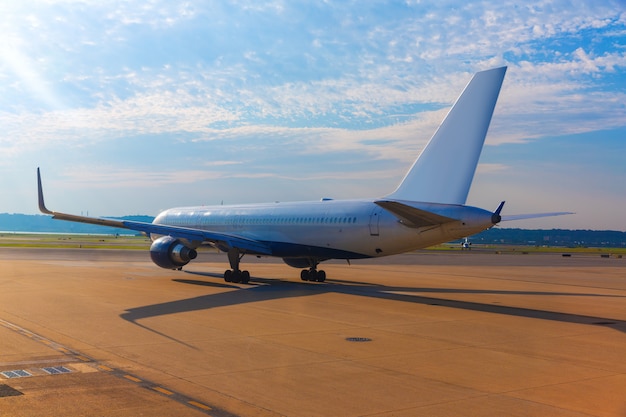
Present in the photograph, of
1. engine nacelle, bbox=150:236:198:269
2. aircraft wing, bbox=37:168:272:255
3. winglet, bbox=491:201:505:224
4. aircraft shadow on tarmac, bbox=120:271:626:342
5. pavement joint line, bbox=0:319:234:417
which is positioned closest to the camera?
pavement joint line, bbox=0:319:234:417

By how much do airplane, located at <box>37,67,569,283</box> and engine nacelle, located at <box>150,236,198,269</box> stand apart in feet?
0.15

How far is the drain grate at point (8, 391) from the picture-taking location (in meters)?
9.34

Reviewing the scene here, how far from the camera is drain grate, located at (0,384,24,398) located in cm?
934

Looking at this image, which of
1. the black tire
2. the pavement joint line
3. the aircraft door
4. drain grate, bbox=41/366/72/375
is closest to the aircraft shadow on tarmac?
the black tire

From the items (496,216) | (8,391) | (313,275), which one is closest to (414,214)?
(496,216)

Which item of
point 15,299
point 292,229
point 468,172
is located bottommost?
point 15,299

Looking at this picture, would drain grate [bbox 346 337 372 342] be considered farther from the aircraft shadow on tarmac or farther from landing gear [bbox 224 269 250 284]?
landing gear [bbox 224 269 250 284]

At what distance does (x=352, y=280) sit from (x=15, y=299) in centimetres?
1695

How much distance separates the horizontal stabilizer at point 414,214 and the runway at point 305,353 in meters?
2.99

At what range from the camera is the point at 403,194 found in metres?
25.3

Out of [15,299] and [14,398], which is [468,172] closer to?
[15,299]

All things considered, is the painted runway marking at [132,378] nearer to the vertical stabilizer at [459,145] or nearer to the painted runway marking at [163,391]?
the painted runway marking at [163,391]

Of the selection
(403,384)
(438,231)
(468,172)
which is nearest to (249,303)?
(438,231)

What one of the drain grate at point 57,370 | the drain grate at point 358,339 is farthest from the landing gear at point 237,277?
the drain grate at point 57,370
